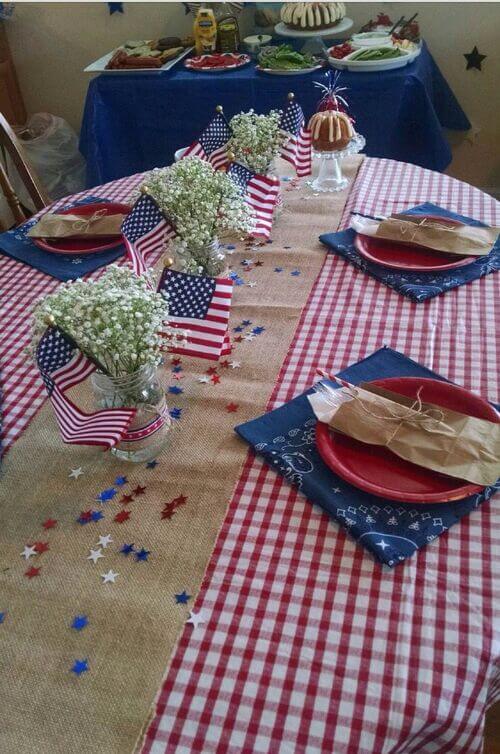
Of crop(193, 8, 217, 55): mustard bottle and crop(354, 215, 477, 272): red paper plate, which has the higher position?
crop(193, 8, 217, 55): mustard bottle

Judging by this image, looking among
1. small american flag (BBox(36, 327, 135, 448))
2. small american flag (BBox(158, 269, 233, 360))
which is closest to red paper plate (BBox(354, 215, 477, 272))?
small american flag (BBox(158, 269, 233, 360))

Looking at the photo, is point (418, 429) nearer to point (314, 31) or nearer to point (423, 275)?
point (423, 275)

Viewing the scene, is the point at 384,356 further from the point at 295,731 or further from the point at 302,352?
the point at 295,731

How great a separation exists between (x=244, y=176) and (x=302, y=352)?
55cm

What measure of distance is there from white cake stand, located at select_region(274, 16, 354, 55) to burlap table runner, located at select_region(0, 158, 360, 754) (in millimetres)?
2192

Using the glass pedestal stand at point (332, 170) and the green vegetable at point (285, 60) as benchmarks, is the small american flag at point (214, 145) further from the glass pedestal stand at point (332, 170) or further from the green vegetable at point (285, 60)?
the green vegetable at point (285, 60)

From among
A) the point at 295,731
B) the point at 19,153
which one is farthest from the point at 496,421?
the point at 19,153

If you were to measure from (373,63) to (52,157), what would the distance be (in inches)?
73.2

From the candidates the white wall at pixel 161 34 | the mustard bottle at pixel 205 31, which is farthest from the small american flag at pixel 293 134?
the white wall at pixel 161 34

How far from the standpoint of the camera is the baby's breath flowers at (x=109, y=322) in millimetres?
917

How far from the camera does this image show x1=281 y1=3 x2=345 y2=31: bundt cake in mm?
2898

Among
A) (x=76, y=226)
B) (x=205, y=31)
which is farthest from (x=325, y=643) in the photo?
(x=205, y=31)

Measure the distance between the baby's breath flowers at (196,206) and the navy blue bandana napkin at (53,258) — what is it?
284mm

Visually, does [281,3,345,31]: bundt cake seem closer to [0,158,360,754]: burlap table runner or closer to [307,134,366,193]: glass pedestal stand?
[307,134,366,193]: glass pedestal stand
